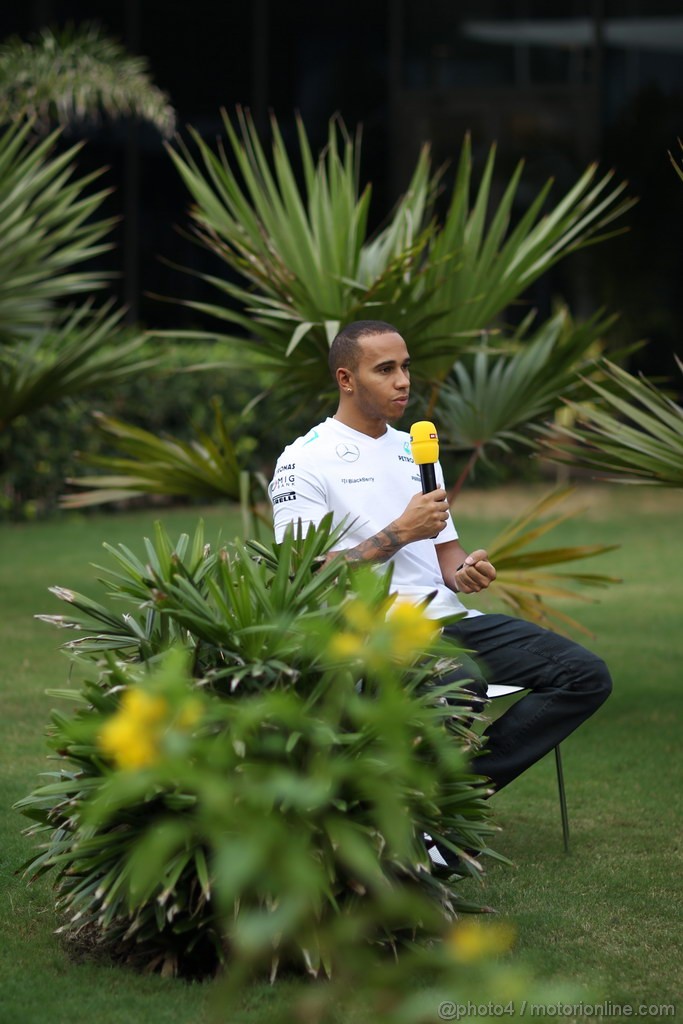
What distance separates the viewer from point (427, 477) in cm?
404

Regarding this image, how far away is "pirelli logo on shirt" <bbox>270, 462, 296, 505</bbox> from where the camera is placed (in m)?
4.21

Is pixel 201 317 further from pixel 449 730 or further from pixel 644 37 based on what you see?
pixel 449 730

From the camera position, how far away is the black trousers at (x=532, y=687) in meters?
4.28

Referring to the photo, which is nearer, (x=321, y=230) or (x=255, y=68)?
(x=321, y=230)

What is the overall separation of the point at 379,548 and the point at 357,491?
0.33 meters

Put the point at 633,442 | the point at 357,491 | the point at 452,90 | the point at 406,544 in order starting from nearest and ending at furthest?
the point at 406,544, the point at 357,491, the point at 633,442, the point at 452,90

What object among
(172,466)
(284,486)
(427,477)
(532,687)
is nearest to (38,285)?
(172,466)

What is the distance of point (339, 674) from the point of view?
3.11 metres

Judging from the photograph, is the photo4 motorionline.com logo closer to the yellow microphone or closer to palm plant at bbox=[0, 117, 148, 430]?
the yellow microphone

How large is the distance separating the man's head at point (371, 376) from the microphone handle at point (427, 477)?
453 mm

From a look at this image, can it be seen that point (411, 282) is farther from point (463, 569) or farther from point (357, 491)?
point (463, 569)

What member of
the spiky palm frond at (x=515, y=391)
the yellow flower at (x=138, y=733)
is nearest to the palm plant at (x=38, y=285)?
the spiky palm frond at (x=515, y=391)

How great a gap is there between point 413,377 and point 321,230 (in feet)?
2.48

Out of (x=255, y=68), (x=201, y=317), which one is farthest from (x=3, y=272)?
(x=255, y=68)
